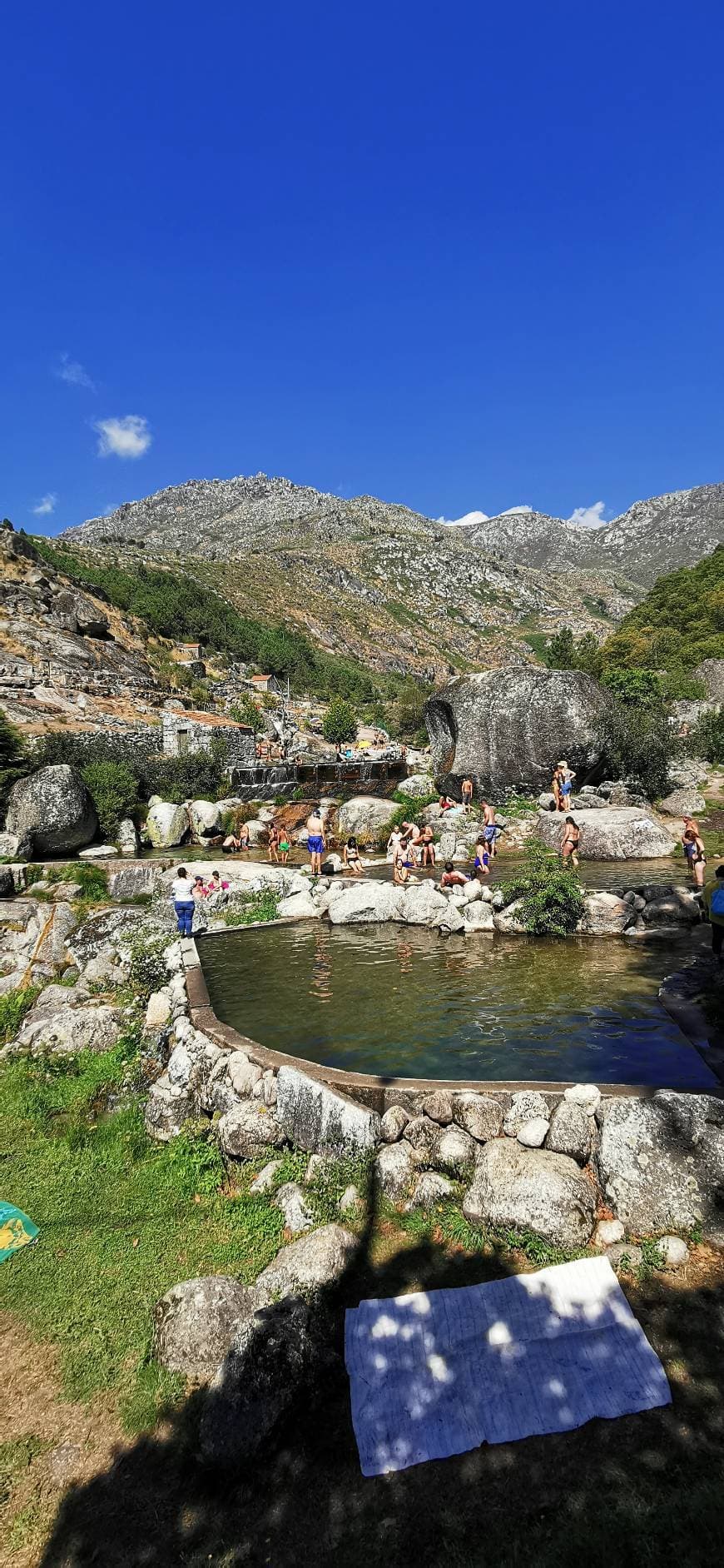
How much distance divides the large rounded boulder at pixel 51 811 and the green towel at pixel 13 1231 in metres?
17.6

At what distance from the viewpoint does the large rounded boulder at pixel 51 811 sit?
21.9m

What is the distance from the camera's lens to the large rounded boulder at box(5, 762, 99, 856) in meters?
21.9

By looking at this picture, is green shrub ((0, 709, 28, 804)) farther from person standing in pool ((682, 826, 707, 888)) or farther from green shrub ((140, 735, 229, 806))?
person standing in pool ((682, 826, 707, 888))

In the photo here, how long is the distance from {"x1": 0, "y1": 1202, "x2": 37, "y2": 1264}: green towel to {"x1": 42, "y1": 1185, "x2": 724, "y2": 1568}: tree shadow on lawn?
2.26 m


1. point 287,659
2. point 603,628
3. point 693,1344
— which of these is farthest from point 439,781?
point 603,628

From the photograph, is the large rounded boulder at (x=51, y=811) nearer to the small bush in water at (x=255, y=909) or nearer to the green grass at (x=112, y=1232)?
the small bush in water at (x=255, y=909)

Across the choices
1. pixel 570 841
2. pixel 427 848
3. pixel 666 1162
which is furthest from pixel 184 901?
pixel 570 841

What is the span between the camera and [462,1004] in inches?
376

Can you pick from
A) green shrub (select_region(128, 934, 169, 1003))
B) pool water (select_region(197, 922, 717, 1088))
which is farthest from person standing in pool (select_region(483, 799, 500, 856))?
green shrub (select_region(128, 934, 169, 1003))

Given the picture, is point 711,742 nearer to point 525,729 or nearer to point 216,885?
point 525,729

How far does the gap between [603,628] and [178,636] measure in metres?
107

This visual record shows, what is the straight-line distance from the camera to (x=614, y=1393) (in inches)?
139

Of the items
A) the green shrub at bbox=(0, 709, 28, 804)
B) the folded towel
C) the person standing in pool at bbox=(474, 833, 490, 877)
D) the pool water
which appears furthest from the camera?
the green shrub at bbox=(0, 709, 28, 804)

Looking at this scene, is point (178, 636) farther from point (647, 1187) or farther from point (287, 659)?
point (647, 1187)
